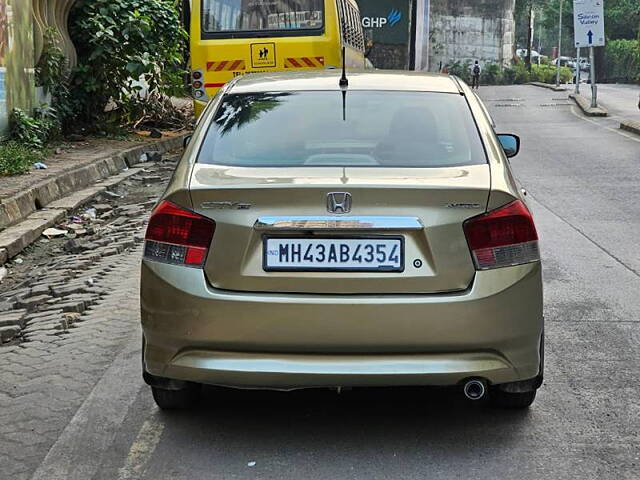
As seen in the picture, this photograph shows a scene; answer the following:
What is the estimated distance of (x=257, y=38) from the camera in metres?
16.0

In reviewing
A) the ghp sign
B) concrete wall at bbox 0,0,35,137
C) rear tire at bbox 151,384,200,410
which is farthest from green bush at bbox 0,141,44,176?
the ghp sign

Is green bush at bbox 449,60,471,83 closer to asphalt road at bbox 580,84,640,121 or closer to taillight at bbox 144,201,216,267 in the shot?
asphalt road at bbox 580,84,640,121

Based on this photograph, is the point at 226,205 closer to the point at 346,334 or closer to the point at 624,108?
the point at 346,334

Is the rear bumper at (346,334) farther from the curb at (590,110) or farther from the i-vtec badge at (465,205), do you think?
the curb at (590,110)

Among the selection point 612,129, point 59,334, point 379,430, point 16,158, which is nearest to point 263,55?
point 16,158

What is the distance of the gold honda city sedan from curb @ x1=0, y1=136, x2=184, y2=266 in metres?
4.48

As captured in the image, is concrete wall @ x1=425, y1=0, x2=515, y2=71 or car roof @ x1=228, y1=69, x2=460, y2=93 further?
concrete wall @ x1=425, y1=0, x2=515, y2=71

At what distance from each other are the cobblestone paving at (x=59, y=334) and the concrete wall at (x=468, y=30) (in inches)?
2027

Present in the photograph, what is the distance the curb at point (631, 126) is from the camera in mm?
21822

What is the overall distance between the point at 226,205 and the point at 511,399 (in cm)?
160

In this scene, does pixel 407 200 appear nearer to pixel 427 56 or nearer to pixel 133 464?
pixel 133 464

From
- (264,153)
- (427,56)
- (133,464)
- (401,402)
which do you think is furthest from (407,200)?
(427,56)

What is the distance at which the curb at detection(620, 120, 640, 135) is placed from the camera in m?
21.8

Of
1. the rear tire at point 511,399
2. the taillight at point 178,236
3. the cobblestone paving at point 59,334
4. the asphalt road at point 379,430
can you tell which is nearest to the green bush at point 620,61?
the cobblestone paving at point 59,334
